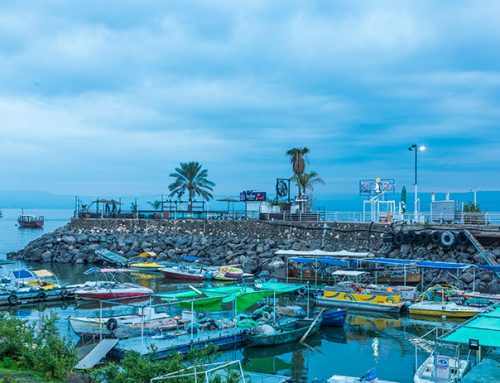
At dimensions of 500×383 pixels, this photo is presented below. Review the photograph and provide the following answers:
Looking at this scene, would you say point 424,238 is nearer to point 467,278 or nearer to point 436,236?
point 436,236

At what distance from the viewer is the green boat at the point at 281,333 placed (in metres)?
24.8

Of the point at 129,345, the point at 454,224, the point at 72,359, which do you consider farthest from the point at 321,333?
the point at 454,224

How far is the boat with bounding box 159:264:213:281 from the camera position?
148 feet

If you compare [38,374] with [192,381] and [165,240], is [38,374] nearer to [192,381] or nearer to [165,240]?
[192,381]

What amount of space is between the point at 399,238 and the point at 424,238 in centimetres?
212

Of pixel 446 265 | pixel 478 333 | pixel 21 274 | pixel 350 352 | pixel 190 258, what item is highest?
pixel 446 265

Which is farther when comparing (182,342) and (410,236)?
(410,236)

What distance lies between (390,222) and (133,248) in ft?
86.6

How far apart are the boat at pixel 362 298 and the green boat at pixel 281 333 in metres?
6.60

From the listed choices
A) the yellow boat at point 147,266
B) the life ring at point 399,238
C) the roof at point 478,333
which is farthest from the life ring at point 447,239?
the roof at point 478,333

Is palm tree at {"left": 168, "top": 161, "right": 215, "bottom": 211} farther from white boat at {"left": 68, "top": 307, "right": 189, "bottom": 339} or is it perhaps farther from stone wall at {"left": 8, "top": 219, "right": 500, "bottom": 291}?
white boat at {"left": 68, "top": 307, "right": 189, "bottom": 339}

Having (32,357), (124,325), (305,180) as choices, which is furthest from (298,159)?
(32,357)

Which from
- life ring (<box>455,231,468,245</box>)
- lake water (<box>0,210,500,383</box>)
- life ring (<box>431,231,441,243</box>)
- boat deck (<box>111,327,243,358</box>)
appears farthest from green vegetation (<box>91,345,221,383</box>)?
life ring (<box>431,231,441,243</box>)

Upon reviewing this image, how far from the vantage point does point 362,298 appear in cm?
3366
